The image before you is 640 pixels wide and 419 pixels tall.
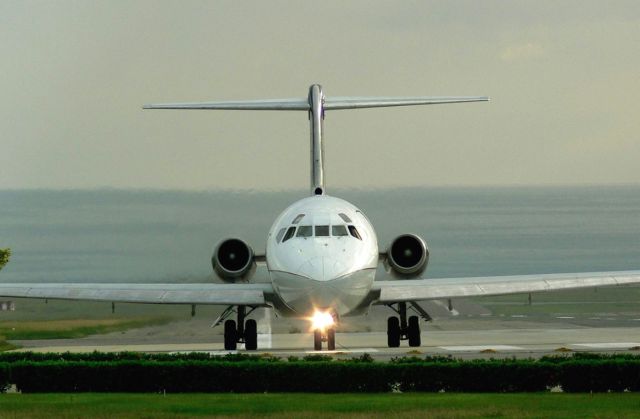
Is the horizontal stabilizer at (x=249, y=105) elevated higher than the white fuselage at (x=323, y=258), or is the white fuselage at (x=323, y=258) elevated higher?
the horizontal stabilizer at (x=249, y=105)

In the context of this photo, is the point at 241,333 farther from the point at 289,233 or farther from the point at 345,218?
the point at 345,218

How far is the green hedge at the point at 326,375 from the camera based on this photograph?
2114 centimetres

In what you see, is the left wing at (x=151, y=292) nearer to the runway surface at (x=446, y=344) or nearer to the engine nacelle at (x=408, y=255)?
the runway surface at (x=446, y=344)

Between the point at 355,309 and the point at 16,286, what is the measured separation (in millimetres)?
8660

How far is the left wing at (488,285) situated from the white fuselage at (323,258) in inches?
61.9

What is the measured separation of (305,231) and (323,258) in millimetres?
1367

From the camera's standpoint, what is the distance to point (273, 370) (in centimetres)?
2161

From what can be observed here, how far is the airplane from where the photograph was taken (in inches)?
1214

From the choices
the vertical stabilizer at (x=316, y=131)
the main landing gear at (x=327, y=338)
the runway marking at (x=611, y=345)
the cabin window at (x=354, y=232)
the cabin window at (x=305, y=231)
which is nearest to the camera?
the cabin window at (x=305, y=231)

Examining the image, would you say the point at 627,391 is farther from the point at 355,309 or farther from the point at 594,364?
the point at 355,309

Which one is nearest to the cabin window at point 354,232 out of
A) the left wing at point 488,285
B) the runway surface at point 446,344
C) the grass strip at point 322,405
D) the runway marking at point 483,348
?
the left wing at point 488,285

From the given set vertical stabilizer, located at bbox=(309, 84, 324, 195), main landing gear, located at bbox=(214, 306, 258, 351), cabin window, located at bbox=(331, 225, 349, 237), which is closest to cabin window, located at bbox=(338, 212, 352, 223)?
cabin window, located at bbox=(331, 225, 349, 237)

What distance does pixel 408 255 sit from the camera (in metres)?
35.9

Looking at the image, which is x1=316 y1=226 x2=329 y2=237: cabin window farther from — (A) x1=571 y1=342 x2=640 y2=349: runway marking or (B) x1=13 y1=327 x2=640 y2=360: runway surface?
(A) x1=571 y1=342 x2=640 y2=349: runway marking
